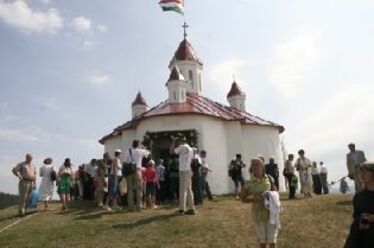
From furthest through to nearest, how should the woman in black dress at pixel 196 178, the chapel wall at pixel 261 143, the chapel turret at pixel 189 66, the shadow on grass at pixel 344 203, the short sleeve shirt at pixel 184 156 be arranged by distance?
the chapel turret at pixel 189 66 < the chapel wall at pixel 261 143 < the woman in black dress at pixel 196 178 < the shadow on grass at pixel 344 203 < the short sleeve shirt at pixel 184 156

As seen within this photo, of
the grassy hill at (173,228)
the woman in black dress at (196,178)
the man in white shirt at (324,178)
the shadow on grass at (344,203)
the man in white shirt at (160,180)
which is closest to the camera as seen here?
the grassy hill at (173,228)

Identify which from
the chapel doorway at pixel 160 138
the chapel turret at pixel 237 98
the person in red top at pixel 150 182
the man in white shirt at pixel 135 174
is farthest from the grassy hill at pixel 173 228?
the chapel turret at pixel 237 98

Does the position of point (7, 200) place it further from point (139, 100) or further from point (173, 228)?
point (139, 100)

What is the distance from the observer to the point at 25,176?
1728cm

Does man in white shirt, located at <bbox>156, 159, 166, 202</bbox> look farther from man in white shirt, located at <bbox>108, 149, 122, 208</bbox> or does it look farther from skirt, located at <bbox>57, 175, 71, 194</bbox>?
skirt, located at <bbox>57, 175, 71, 194</bbox>

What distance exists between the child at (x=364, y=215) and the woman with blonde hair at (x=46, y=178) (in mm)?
14337

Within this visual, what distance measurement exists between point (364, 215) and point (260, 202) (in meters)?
3.14

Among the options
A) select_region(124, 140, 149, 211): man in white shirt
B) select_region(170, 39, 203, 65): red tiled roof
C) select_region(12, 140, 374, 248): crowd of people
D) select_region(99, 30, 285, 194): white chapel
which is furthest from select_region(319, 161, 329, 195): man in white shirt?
select_region(170, 39, 203, 65): red tiled roof

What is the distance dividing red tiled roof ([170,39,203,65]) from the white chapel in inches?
98.4

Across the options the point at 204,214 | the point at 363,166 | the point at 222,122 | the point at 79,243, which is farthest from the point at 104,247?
the point at 222,122

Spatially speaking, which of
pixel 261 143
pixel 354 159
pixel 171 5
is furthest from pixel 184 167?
pixel 261 143

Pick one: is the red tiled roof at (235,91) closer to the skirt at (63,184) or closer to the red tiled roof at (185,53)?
the red tiled roof at (185,53)

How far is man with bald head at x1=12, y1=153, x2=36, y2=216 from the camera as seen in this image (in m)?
17.3

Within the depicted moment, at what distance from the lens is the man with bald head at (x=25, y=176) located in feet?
56.7
